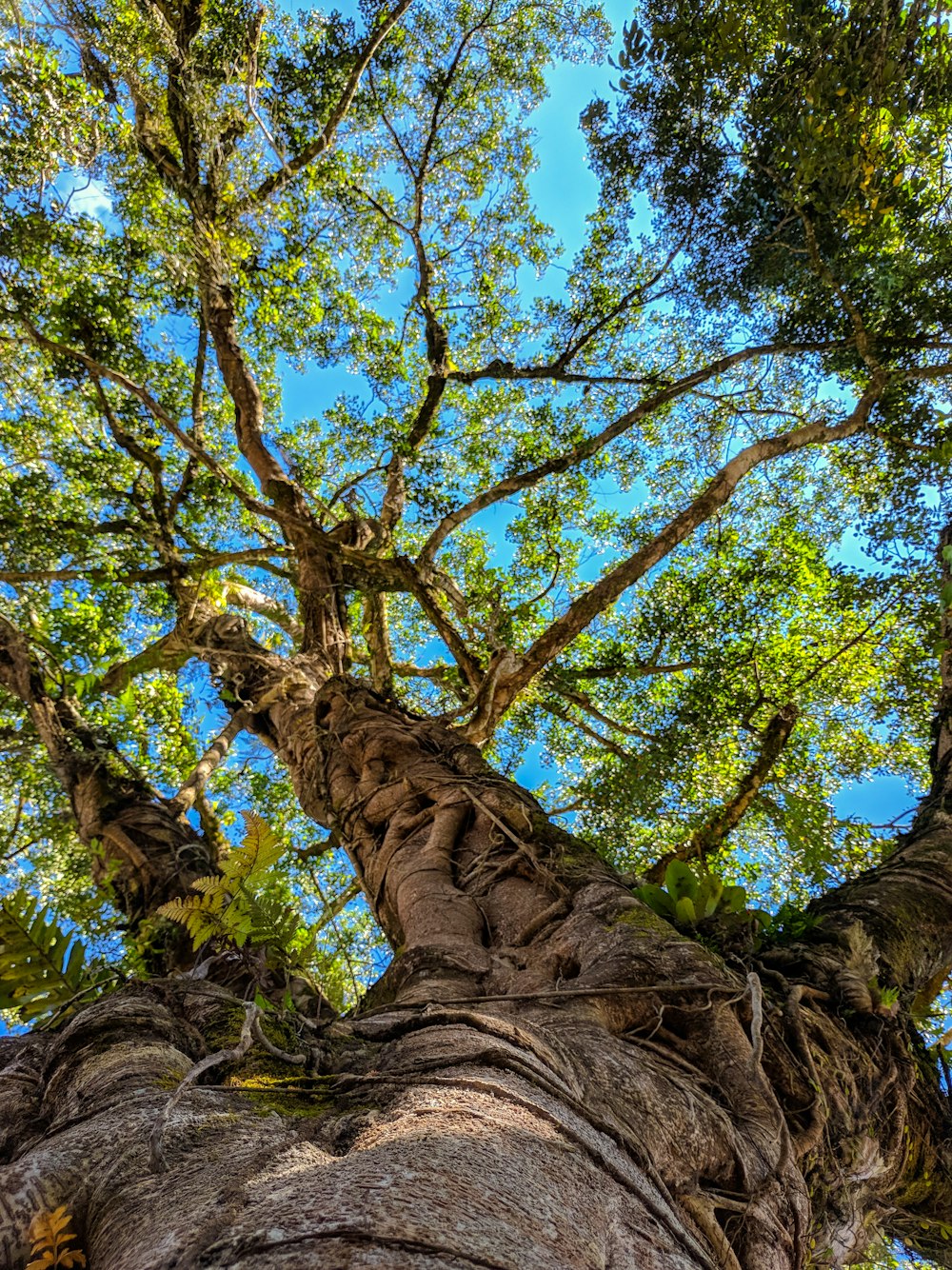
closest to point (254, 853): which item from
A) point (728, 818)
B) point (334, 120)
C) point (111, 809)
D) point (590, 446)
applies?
point (111, 809)

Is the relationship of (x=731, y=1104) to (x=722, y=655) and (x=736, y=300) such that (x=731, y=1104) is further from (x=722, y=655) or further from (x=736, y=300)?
(x=736, y=300)

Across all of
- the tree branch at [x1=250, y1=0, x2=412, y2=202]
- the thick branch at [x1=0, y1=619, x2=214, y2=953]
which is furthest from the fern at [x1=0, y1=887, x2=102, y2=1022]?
the tree branch at [x1=250, y1=0, x2=412, y2=202]

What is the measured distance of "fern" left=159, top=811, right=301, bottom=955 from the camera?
2293 mm

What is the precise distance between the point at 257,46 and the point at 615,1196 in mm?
8940

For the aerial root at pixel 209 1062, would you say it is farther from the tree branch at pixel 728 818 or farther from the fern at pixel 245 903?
the tree branch at pixel 728 818

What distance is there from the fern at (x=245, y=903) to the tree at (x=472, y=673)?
3 centimetres

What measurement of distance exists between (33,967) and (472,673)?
12.4ft

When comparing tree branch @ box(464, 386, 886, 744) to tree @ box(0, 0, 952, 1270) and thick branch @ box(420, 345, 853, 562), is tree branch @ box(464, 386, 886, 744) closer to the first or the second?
tree @ box(0, 0, 952, 1270)

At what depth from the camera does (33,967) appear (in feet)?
8.93

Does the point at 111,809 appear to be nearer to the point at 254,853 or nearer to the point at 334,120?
the point at 254,853

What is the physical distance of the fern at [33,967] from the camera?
267cm

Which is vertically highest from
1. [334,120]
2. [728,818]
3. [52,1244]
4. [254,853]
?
[334,120]

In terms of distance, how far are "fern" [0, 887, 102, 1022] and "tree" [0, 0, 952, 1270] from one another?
2 cm

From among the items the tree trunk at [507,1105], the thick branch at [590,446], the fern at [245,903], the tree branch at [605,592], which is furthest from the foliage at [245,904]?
the thick branch at [590,446]
